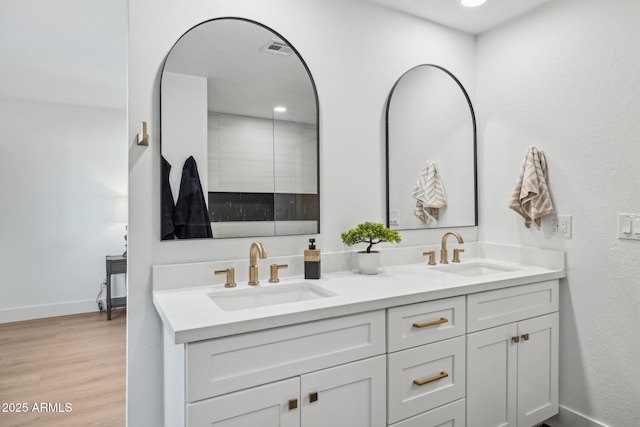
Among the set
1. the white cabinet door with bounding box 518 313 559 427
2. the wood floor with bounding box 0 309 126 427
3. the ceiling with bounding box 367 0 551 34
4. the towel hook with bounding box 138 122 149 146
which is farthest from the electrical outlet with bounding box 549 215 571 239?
the wood floor with bounding box 0 309 126 427

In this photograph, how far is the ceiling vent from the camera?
189cm

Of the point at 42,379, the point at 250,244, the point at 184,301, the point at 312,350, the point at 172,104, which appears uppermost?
the point at 172,104

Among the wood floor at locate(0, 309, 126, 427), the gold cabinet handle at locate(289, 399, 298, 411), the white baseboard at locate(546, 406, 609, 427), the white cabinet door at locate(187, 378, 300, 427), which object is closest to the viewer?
the white cabinet door at locate(187, 378, 300, 427)

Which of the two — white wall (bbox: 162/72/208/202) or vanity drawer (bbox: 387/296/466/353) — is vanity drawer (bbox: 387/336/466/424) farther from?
white wall (bbox: 162/72/208/202)

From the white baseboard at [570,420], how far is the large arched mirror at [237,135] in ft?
5.29

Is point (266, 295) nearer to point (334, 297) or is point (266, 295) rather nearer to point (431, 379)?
point (334, 297)

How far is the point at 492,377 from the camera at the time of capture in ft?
5.88

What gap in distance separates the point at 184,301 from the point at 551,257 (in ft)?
6.12

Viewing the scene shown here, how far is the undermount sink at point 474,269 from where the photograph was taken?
221 centimetres

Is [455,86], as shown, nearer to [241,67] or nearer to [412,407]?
[241,67]

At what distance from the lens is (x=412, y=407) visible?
155cm

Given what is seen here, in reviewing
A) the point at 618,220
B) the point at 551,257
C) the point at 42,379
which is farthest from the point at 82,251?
the point at 618,220

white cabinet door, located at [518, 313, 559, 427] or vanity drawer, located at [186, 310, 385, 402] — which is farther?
white cabinet door, located at [518, 313, 559, 427]

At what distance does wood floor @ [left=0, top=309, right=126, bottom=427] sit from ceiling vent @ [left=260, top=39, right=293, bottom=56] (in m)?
2.15
